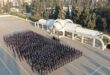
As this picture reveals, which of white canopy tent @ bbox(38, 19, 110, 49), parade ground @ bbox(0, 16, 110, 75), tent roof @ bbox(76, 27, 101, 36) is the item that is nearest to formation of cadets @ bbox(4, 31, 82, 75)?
parade ground @ bbox(0, 16, 110, 75)

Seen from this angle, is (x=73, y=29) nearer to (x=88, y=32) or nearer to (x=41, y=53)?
(x=88, y=32)

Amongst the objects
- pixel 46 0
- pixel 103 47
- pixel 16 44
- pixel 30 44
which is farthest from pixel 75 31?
pixel 46 0

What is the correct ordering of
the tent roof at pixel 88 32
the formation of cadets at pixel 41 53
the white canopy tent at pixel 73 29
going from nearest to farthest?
the formation of cadets at pixel 41 53
the tent roof at pixel 88 32
the white canopy tent at pixel 73 29

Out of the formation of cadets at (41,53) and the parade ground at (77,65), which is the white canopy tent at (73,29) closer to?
the parade ground at (77,65)

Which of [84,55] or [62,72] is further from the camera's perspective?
[84,55]

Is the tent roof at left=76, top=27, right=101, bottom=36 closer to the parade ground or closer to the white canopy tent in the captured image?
the white canopy tent

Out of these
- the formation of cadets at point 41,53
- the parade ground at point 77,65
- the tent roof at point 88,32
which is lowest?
the parade ground at point 77,65

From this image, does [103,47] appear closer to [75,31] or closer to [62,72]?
[75,31]

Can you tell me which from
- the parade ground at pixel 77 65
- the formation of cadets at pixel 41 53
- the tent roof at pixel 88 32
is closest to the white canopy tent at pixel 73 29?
the tent roof at pixel 88 32
